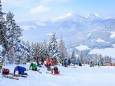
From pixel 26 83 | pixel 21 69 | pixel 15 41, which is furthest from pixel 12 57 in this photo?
pixel 26 83

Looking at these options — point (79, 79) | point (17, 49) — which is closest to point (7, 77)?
point (79, 79)

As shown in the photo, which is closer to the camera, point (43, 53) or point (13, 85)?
point (13, 85)

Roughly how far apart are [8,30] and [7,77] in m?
37.4

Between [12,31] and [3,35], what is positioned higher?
[12,31]

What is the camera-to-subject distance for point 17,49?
2992 inches

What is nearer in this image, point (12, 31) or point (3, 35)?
point (3, 35)

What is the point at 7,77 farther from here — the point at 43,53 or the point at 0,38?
the point at 43,53

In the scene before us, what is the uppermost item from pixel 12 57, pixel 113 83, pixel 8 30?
pixel 8 30

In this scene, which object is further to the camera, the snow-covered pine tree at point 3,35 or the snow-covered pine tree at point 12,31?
the snow-covered pine tree at point 12,31

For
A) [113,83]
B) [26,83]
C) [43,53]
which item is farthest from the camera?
[43,53]

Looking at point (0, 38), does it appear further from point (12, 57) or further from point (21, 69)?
point (21, 69)

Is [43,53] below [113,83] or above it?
above

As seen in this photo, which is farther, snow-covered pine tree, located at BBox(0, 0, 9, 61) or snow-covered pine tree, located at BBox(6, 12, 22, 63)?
snow-covered pine tree, located at BBox(6, 12, 22, 63)

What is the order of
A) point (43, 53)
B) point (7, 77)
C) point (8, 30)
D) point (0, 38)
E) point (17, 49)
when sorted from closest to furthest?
point (7, 77), point (0, 38), point (8, 30), point (17, 49), point (43, 53)
